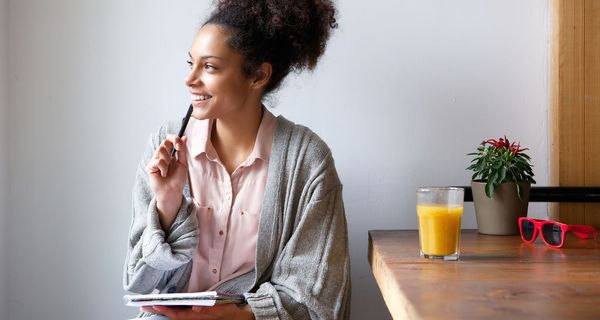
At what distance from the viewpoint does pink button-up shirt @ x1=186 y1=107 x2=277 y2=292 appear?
1.63 m

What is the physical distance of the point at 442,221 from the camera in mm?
1316

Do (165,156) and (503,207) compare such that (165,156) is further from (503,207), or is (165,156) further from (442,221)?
(503,207)

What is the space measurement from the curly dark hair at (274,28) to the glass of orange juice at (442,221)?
1.61 feet

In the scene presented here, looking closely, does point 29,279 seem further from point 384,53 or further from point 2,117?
point 384,53

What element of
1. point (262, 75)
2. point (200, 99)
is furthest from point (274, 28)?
point (200, 99)

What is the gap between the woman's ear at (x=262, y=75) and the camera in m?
1.62

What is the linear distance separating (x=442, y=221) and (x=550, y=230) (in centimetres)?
33

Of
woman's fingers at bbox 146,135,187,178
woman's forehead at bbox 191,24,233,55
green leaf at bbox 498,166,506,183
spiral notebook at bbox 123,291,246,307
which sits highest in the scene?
woman's forehead at bbox 191,24,233,55

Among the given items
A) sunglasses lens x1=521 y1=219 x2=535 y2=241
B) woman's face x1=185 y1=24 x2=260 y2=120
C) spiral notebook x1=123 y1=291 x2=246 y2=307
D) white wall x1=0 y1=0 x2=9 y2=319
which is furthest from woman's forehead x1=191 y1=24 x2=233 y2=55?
sunglasses lens x1=521 y1=219 x2=535 y2=241

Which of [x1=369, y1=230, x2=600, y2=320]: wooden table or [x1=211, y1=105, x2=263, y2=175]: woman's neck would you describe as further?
[x1=211, y1=105, x2=263, y2=175]: woman's neck

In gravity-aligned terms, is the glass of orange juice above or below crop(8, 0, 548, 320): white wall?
below

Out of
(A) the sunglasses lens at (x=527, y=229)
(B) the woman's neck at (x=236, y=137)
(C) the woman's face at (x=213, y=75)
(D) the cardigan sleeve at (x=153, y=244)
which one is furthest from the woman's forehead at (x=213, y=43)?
(A) the sunglasses lens at (x=527, y=229)

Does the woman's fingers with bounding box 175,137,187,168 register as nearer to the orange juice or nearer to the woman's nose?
the woman's nose

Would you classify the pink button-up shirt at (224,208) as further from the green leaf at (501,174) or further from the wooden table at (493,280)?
the green leaf at (501,174)
